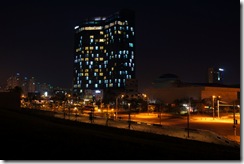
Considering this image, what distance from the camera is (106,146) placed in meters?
12.0

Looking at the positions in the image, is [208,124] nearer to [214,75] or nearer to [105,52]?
[214,75]

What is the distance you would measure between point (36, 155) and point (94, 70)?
17814 cm

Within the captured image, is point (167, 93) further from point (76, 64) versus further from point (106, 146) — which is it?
point (76, 64)

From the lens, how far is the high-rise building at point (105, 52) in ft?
579

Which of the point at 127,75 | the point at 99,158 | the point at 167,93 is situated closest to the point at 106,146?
the point at 99,158

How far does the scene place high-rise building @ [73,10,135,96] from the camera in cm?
17650

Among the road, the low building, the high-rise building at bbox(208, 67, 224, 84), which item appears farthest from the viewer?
the high-rise building at bbox(208, 67, 224, 84)

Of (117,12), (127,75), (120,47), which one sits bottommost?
(127,75)

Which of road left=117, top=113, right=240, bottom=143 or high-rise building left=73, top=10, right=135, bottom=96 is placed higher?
high-rise building left=73, top=10, right=135, bottom=96

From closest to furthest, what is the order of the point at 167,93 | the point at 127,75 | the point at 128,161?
the point at 128,161 < the point at 167,93 < the point at 127,75

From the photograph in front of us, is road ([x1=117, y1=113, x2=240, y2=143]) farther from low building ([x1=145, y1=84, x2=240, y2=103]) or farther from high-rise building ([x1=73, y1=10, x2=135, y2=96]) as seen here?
high-rise building ([x1=73, y1=10, x2=135, y2=96])

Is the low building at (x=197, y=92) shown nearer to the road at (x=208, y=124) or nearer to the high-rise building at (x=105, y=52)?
the road at (x=208, y=124)

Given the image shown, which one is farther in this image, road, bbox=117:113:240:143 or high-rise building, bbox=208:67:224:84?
high-rise building, bbox=208:67:224:84

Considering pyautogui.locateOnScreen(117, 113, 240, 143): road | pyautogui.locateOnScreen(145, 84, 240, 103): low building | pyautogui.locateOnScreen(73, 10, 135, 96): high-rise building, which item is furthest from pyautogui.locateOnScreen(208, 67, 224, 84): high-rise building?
pyautogui.locateOnScreen(117, 113, 240, 143): road
